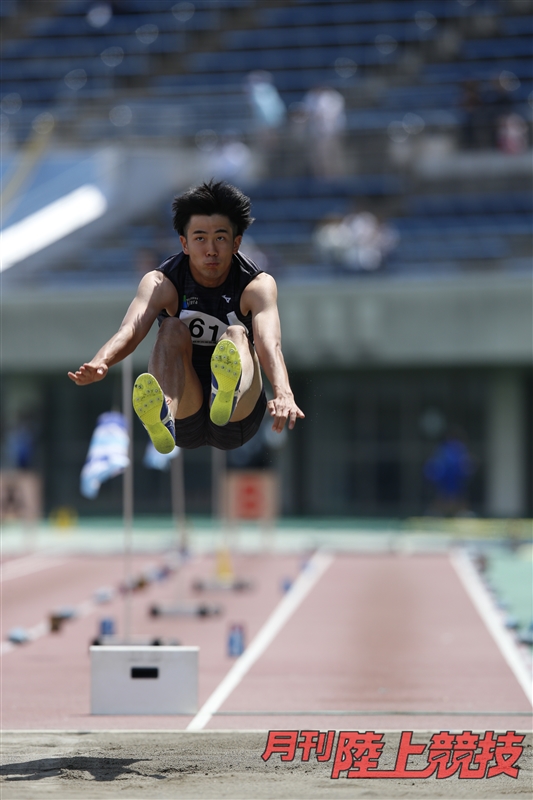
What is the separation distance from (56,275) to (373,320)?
7.12 meters

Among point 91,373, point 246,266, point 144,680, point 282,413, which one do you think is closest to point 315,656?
point 144,680

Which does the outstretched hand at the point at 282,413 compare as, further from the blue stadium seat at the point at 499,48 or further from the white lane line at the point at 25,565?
the blue stadium seat at the point at 499,48

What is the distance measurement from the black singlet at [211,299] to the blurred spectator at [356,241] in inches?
767

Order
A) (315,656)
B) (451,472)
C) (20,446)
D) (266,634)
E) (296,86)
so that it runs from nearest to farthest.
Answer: (315,656), (266,634), (451,472), (20,446), (296,86)

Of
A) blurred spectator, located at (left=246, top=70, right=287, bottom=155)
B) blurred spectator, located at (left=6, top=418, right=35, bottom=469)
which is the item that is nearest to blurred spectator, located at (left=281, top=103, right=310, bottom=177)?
blurred spectator, located at (left=246, top=70, right=287, bottom=155)

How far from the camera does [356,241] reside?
27.7 metres

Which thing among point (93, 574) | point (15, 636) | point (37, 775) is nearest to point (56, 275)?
point (93, 574)

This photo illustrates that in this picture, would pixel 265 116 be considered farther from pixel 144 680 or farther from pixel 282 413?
pixel 282 413

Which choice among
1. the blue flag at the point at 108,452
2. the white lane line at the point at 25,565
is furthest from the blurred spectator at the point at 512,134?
the blue flag at the point at 108,452

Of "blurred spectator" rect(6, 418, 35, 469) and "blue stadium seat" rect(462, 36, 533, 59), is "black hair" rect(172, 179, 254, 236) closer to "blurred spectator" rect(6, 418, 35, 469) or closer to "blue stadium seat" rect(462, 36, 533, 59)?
"blurred spectator" rect(6, 418, 35, 469)

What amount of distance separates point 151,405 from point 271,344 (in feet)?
2.44

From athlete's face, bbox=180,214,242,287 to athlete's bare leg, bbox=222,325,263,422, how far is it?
385mm

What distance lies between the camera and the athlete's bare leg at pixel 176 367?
7.71 metres

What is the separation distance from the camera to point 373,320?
28.2 m
